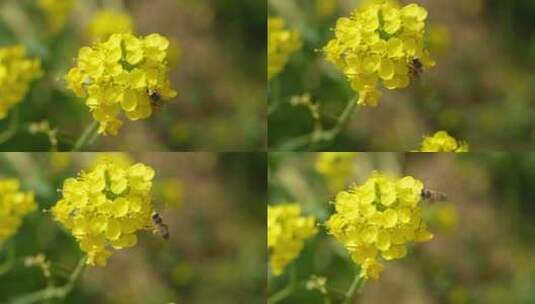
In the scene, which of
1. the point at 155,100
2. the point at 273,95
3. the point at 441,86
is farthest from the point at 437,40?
the point at 155,100

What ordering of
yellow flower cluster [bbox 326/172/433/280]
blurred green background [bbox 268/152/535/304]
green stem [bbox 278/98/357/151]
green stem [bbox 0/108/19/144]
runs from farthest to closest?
blurred green background [bbox 268/152/535/304]
green stem [bbox 0/108/19/144]
green stem [bbox 278/98/357/151]
yellow flower cluster [bbox 326/172/433/280]

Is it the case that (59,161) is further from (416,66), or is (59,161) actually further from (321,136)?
(416,66)

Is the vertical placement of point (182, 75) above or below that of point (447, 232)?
above

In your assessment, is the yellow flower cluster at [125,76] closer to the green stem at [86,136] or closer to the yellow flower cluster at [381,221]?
the green stem at [86,136]

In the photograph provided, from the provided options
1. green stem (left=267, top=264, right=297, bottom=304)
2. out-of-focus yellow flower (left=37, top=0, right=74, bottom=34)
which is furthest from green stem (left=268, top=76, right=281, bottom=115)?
out-of-focus yellow flower (left=37, top=0, right=74, bottom=34)

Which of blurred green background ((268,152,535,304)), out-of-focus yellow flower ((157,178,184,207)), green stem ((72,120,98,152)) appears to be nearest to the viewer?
green stem ((72,120,98,152))

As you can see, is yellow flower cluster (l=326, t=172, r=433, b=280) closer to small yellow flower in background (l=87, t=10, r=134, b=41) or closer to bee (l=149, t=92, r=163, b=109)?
bee (l=149, t=92, r=163, b=109)

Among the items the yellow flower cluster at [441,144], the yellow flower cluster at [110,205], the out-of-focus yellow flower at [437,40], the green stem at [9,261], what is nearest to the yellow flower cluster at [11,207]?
the green stem at [9,261]
